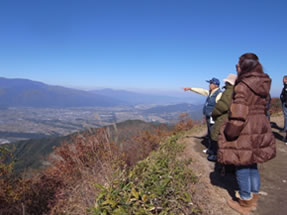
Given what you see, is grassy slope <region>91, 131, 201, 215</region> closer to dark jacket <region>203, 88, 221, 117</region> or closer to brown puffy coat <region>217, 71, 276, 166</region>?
brown puffy coat <region>217, 71, 276, 166</region>

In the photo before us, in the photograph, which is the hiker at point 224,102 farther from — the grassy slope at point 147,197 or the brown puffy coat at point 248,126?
the grassy slope at point 147,197

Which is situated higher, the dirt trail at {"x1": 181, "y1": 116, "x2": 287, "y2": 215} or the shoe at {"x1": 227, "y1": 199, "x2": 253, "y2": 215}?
the shoe at {"x1": 227, "y1": 199, "x2": 253, "y2": 215}

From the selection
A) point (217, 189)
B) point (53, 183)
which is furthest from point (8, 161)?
point (217, 189)

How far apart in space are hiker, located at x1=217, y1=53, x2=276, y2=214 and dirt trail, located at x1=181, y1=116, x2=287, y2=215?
74 centimetres

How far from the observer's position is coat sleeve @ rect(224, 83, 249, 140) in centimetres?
211

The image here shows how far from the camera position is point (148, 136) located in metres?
9.61

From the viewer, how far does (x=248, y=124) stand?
2209 mm

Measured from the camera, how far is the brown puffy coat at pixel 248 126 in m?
2.13

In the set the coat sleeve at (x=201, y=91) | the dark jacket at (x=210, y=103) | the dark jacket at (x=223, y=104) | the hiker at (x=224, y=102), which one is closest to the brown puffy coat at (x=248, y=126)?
the hiker at (x=224, y=102)

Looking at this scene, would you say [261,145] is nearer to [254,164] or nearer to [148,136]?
[254,164]

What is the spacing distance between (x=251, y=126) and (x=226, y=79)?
145 centimetres

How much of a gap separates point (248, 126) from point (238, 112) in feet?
0.84

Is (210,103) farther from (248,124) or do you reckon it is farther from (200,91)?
(248,124)

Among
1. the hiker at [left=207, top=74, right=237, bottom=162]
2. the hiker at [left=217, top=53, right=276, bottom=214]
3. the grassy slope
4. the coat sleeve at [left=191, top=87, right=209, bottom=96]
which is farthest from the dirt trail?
the coat sleeve at [left=191, top=87, right=209, bottom=96]
